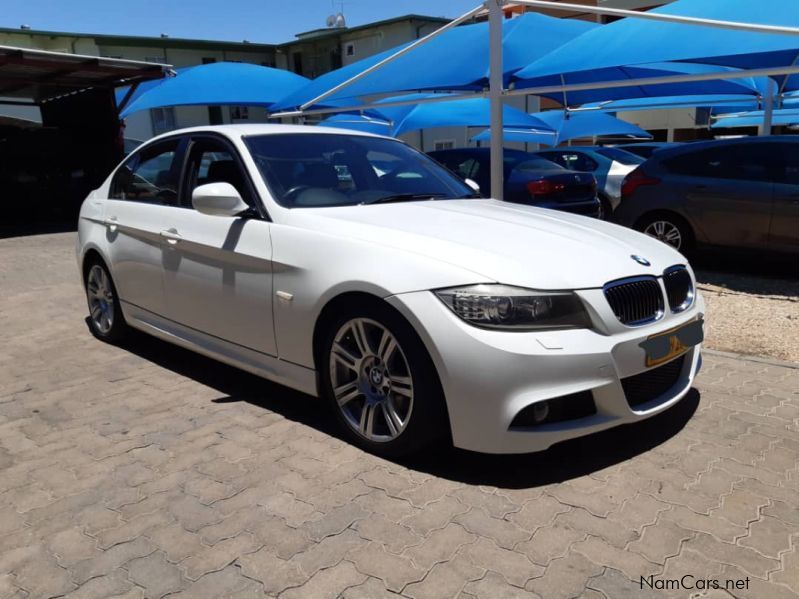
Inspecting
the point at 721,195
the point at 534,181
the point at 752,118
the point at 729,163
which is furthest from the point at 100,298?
the point at 752,118

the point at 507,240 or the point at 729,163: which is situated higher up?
the point at 729,163

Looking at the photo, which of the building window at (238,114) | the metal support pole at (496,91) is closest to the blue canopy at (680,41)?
the metal support pole at (496,91)

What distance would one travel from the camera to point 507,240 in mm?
3205

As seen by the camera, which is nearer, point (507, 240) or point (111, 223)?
point (507, 240)

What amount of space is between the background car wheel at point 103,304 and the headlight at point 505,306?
3.25 meters

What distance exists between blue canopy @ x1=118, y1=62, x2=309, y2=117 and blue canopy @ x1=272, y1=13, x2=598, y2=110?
16.5ft

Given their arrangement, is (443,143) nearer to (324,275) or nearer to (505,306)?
(324,275)

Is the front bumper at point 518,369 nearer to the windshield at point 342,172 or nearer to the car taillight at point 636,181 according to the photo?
the windshield at point 342,172

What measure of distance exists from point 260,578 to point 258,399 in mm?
1780

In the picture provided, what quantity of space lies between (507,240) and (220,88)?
47.6ft

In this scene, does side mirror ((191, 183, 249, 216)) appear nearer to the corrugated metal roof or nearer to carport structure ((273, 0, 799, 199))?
carport structure ((273, 0, 799, 199))

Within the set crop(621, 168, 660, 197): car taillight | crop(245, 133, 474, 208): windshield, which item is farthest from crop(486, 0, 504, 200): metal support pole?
crop(245, 133, 474, 208): windshield

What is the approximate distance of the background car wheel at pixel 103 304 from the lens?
5.13 metres

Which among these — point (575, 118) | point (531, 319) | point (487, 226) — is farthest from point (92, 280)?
point (575, 118)
